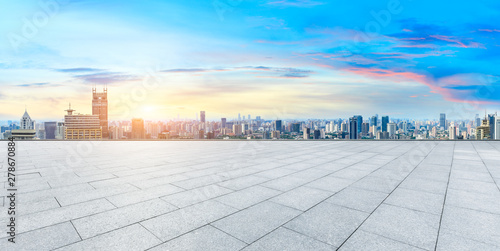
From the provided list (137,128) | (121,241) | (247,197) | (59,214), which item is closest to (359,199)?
(247,197)

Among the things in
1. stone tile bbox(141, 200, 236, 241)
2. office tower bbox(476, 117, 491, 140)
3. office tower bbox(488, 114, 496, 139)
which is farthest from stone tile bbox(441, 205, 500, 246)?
office tower bbox(488, 114, 496, 139)

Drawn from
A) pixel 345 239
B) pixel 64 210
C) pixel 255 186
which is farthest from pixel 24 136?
pixel 345 239

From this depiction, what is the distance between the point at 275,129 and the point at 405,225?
28382 mm

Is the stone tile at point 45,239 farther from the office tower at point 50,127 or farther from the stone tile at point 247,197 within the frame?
Result: the office tower at point 50,127

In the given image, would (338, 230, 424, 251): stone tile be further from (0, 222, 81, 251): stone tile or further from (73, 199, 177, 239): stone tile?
(0, 222, 81, 251): stone tile

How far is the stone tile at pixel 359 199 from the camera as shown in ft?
17.7

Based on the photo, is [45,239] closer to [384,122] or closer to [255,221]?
[255,221]

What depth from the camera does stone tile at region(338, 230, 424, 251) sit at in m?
3.66

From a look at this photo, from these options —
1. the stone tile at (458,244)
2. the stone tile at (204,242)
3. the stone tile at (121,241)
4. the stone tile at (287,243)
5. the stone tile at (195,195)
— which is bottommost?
the stone tile at (458,244)

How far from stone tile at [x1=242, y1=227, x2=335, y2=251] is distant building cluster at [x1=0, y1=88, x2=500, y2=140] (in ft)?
65.0

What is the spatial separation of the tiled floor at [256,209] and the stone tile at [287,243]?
0.02 meters

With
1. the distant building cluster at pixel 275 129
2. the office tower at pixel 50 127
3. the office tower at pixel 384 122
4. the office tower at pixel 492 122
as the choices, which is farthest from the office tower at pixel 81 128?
the office tower at pixel 492 122

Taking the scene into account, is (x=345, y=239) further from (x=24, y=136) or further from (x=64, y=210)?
(x=24, y=136)

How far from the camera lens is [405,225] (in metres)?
4.43
